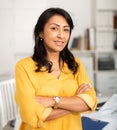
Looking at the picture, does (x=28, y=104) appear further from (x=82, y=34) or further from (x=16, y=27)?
(x=82, y=34)

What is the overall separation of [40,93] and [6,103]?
123cm

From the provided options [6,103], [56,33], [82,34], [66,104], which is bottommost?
[6,103]

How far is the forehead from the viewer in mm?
1326

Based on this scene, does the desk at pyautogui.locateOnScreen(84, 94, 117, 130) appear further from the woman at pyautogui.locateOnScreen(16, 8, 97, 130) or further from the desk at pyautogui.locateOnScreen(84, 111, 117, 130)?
the woman at pyautogui.locateOnScreen(16, 8, 97, 130)

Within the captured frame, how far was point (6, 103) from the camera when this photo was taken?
244 cm

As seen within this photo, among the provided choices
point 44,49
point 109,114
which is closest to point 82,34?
point 109,114

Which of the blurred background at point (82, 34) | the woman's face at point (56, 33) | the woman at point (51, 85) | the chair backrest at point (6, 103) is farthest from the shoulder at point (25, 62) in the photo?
the blurred background at point (82, 34)

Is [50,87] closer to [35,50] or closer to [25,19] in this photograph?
[35,50]

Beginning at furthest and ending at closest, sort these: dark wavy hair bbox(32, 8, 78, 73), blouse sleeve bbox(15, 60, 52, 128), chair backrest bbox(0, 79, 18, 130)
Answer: chair backrest bbox(0, 79, 18, 130) < dark wavy hair bbox(32, 8, 78, 73) < blouse sleeve bbox(15, 60, 52, 128)

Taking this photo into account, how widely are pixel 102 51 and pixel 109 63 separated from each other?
0.81 ft

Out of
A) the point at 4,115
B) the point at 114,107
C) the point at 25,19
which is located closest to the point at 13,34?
the point at 25,19

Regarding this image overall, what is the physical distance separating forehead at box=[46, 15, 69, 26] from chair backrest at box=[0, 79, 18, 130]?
1.23m

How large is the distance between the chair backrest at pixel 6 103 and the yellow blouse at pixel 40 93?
103cm

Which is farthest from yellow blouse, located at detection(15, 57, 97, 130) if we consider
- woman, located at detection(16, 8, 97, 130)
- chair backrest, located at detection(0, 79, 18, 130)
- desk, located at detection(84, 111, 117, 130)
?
chair backrest, located at detection(0, 79, 18, 130)
